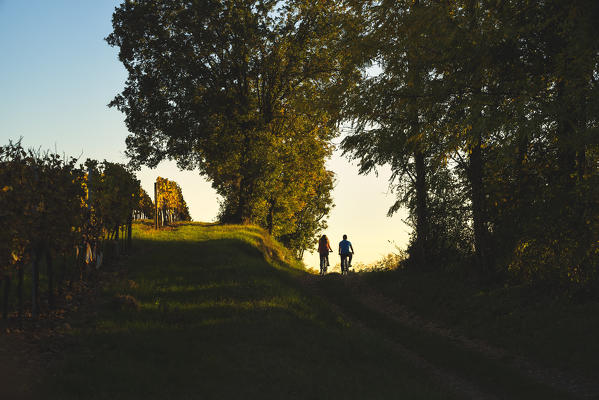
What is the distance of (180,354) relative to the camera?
9.12 meters

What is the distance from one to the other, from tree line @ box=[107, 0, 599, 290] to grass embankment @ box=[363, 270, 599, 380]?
682 millimetres

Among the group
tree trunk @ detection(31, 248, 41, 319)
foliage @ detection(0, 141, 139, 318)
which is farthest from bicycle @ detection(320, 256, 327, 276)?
tree trunk @ detection(31, 248, 41, 319)

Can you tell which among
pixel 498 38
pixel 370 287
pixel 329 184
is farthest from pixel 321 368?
pixel 329 184

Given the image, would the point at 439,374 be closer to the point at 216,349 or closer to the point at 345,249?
the point at 216,349

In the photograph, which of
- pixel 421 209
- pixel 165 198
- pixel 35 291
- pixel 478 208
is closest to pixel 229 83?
pixel 165 198

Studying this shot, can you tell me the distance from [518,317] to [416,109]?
278 inches

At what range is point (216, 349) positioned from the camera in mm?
9477

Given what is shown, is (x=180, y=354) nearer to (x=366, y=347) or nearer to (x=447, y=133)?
(x=366, y=347)

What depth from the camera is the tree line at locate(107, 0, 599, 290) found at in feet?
39.4

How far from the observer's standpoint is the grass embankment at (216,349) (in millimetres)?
7906

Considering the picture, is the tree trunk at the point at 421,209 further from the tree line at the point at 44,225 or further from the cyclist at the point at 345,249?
the tree line at the point at 44,225

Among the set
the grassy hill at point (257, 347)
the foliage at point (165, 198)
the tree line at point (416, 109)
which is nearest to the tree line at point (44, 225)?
the grassy hill at point (257, 347)

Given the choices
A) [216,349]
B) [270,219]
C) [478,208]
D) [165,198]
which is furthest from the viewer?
[270,219]

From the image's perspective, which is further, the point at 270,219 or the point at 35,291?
the point at 270,219
